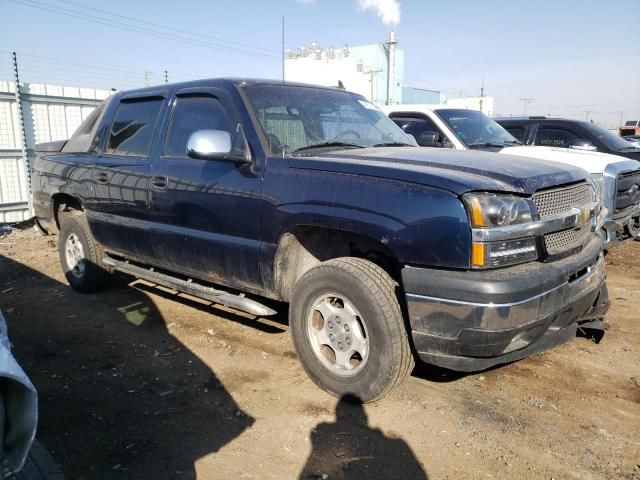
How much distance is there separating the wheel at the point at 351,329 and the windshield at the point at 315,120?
3.19 feet

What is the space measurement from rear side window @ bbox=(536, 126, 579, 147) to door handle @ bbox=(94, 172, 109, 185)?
6664 mm

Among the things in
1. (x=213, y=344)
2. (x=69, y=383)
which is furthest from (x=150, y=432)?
(x=213, y=344)

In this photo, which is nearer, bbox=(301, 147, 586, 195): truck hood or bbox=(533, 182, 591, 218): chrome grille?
bbox=(301, 147, 586, 195): truck hood

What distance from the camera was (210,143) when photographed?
3387 millimetres

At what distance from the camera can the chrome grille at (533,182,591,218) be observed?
114 inches

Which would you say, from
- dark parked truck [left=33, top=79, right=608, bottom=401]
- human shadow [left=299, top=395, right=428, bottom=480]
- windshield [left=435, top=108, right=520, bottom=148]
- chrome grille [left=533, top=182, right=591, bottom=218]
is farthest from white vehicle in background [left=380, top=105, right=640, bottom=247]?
human shadow [left=299, top=395, right=428, bottom=480]

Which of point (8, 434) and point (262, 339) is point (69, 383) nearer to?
point (262, 339)

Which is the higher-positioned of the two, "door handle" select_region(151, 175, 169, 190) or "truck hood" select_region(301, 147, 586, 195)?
"truck hood" select_region(301, 147, 586, 195)

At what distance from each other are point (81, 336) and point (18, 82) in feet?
21.1

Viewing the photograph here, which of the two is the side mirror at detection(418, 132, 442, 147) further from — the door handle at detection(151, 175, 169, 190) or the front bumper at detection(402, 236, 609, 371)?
the front bumper at detection(402, 236, 609, 371)

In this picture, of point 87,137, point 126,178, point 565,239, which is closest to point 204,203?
point 126,178

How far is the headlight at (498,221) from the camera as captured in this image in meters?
2.58

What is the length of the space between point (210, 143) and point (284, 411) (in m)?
1.79

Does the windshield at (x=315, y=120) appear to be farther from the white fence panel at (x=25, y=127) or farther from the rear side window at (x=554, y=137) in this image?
the white fence panel at (x=25, y=127)
